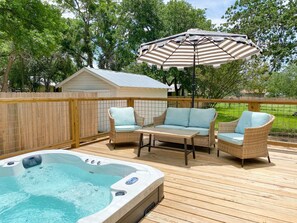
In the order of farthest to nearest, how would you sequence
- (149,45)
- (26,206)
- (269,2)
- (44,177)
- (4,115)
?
(269,2) → (4,115) → (149,45) → (44,177) → (26,206)

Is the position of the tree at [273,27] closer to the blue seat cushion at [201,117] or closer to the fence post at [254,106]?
the fence post at [254,106]

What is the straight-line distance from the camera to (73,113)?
202 inches

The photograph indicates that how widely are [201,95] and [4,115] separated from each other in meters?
11.3

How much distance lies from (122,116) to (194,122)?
1.75 meters

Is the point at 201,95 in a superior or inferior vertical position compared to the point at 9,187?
superior

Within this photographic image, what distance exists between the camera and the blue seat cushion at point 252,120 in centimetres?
400

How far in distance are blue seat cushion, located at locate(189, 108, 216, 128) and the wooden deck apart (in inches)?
26.1

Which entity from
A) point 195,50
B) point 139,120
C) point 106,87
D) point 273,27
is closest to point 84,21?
point 106,87

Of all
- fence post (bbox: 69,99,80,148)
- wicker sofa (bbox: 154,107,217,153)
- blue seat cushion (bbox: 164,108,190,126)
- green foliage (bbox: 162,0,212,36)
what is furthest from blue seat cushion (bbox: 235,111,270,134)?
green foliage (bbox: 162,0,212,36)

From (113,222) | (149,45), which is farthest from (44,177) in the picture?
(149,45)

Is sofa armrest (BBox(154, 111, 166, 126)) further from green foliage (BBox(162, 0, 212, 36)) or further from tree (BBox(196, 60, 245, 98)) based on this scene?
green foliage (BBox(162, 0, 212, 36))

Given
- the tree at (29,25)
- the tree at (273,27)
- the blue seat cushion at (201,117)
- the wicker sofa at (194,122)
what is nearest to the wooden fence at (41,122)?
the blue seat cushion at (201,117)

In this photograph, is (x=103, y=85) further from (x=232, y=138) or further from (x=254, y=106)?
(x=232, y=138)

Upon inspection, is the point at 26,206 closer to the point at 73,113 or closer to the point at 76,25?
the point at 73,113
